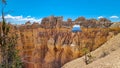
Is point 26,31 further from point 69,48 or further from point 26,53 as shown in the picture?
point 69,48

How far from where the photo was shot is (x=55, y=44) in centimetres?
4059

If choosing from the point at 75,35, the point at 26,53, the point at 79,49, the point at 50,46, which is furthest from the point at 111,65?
the point at 26,53

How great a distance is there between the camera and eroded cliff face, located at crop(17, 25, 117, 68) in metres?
36.0

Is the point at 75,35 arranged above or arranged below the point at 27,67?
above

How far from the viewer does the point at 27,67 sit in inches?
1606

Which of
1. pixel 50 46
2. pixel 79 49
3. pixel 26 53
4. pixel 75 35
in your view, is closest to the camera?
pixel 79 49

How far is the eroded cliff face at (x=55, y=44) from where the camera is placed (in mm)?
36031

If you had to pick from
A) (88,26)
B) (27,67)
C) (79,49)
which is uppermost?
(88,26)

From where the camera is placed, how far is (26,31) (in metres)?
45.8

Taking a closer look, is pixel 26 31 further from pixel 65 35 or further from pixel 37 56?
pixel 65 35

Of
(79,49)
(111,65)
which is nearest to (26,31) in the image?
(79,49)

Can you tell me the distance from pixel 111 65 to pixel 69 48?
19.9 metres

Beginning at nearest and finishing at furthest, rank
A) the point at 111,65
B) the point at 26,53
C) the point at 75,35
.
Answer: the point at 111,65, the point at 75,35, the point at 26,53

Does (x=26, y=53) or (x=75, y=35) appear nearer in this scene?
(x=75, y=35)
